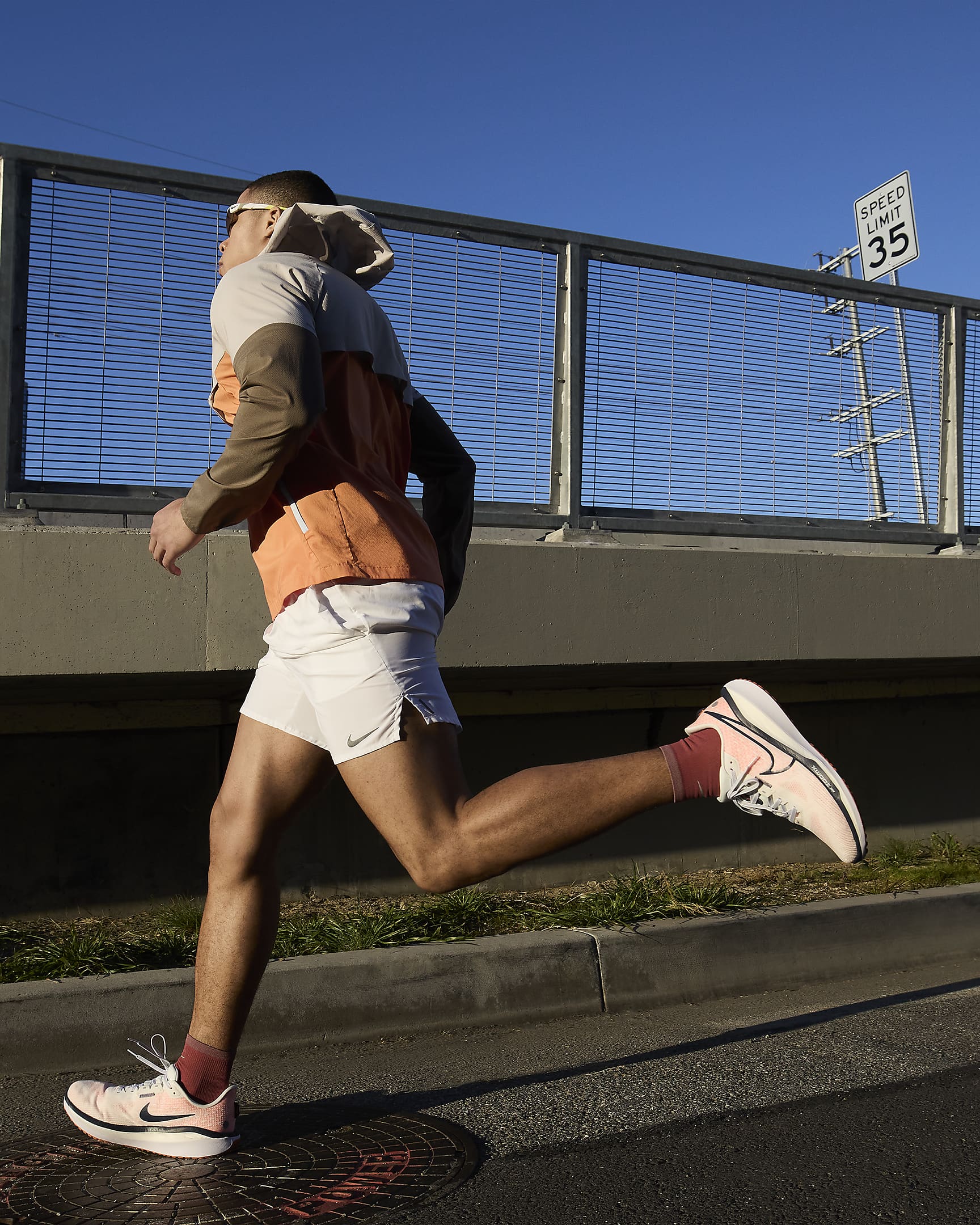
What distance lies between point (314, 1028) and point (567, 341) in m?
3.18

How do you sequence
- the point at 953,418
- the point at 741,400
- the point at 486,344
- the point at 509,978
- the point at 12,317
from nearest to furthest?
the point at 509,978, the point at 12,317, the point at 486,344, the point at 741,400, the point at 953,418

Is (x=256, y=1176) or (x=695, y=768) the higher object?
(x=695, y=768)

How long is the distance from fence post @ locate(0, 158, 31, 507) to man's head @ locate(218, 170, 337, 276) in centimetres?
195

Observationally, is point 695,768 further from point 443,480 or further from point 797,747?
point 443,480

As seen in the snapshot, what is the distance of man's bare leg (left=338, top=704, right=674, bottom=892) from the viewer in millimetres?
2367

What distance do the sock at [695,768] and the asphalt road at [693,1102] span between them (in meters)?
0.86

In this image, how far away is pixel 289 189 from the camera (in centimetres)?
282

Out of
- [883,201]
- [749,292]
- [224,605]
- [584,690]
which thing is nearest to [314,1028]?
[224,605]

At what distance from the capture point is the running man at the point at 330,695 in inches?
94.0

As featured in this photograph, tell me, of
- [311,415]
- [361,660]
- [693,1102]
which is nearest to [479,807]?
[361,660]

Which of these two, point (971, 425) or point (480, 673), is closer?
point (480, 673)

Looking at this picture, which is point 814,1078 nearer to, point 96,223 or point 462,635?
point 462,635

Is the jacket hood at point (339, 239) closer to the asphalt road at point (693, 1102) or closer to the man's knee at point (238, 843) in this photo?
the man's knee at point (238, 843)

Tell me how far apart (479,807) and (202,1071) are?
903 mm
